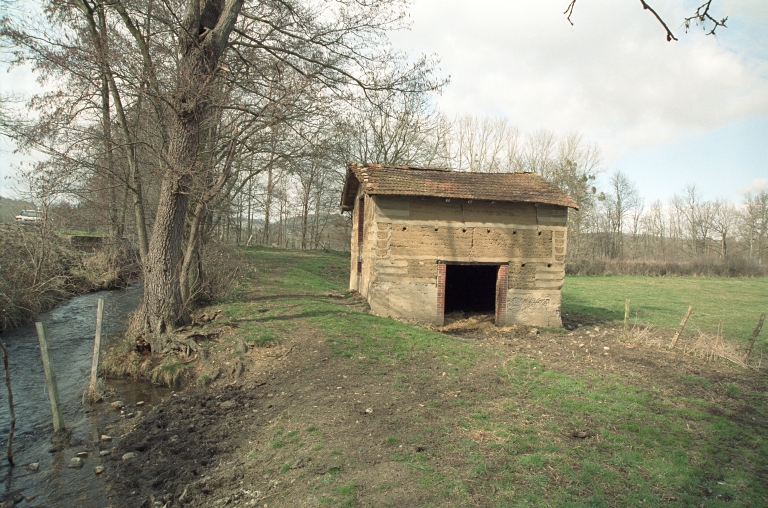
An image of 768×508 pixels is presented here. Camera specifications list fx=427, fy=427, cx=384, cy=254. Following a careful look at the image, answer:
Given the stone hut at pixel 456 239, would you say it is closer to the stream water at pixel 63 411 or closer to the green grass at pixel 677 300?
the green grass at pixel 677 300

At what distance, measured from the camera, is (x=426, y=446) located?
5.64 m

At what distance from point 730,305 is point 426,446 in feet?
89.5

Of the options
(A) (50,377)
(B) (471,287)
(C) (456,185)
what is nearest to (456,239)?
(C) (456,185)

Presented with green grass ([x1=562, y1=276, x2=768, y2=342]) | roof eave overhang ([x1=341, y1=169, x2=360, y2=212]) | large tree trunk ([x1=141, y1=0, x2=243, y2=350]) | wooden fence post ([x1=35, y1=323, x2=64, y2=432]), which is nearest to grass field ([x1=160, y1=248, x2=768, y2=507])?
large tree trunk ([x1=141, y1=0, x2=243, y2=350])

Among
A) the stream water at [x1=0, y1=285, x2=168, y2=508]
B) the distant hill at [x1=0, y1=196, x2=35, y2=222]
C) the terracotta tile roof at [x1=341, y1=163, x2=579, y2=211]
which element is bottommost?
the stream water at [x1=0, y1=285, x2=168, y2=508]

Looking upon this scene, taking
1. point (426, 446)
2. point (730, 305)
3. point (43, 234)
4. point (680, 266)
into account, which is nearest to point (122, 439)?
point (426, 446)

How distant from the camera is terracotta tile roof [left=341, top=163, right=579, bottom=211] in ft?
43.9

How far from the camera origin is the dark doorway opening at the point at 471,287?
1775cm

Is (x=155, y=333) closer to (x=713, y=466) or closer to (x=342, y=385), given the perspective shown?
(x=342, y=385)

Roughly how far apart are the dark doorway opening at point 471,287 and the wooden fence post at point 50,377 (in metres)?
13.0

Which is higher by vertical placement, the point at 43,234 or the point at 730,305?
the point at 43,234

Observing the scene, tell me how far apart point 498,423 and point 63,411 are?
7590 mm

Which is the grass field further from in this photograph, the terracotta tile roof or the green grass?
the green grass

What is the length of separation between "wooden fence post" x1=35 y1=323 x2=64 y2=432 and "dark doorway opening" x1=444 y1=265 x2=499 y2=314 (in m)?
13.0
